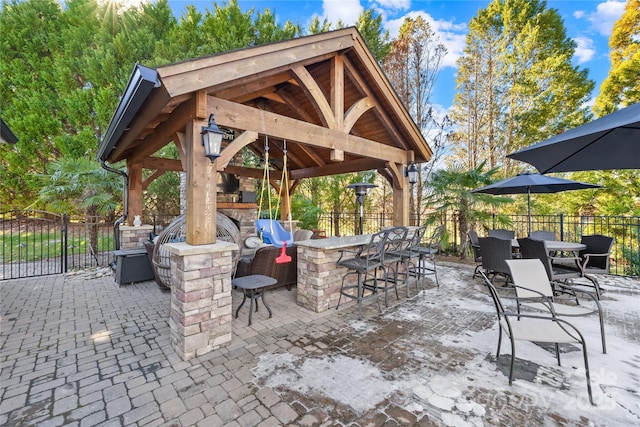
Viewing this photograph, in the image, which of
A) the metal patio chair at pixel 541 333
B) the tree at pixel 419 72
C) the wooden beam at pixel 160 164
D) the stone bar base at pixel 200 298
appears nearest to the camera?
the metal patio chair at pixel 541 333

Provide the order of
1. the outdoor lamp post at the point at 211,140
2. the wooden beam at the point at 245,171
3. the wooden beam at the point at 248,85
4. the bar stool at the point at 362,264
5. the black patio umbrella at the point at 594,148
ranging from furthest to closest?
the wooden beam at the point at 245,171
the bar stool at the point at 362,264
the wooden beam at the point at 248,85
the outdoor lamp post at the point at 211,140
the black patio umbrella at the point at 594,148

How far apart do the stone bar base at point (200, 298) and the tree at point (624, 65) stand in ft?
42.8

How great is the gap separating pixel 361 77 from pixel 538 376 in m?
4.96

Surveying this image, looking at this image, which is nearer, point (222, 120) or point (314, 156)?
point (222, 120)

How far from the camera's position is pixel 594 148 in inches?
115

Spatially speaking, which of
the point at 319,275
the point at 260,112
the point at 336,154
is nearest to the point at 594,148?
the point at 336,154

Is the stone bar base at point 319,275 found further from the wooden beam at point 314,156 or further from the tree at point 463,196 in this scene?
the tree at point 463,196

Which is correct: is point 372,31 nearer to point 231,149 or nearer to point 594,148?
point 594,148

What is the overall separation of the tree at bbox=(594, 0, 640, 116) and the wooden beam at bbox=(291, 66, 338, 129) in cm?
1077

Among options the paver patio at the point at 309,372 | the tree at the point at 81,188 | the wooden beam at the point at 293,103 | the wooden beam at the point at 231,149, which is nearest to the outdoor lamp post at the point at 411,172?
the wooden beam at the point at 293,103

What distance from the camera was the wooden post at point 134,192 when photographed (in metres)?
6.27

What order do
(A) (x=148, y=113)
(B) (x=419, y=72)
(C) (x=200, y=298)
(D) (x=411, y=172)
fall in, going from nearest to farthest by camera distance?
(C) (x=200, y=298), (A) (x=148, y=113), (D) (x=411, y=172), (B) (x=419, y=72)

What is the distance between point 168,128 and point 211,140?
1.38 metres

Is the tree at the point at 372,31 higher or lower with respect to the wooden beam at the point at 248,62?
higher
